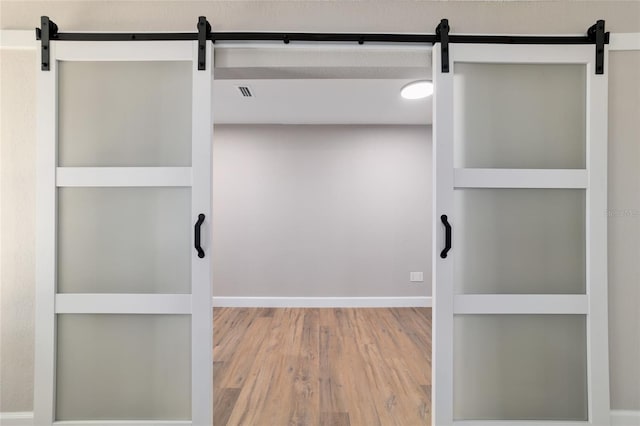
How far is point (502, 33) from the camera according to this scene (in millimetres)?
1545

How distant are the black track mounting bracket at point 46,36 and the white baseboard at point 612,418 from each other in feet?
5.66

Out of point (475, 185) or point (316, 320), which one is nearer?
point (475, 185)

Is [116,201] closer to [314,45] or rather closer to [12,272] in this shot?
[12,272]

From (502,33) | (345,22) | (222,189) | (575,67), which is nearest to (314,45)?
(345,22)

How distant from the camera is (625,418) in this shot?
151 cm

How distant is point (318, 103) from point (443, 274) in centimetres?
233

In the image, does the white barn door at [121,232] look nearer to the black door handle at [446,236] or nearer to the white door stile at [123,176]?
the white door stile at [123,176]

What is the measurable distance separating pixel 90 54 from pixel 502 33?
2047mm

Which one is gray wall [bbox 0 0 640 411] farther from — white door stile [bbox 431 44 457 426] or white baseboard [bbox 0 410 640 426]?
white door stile [bbox 431 44 457 426]

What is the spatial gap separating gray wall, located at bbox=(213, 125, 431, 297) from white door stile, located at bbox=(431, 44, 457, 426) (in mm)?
2454

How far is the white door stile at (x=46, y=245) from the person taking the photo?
4.90ft

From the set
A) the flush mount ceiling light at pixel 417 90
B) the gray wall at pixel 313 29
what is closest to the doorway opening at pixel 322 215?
the flush mount ceiling light at pixel 417 90

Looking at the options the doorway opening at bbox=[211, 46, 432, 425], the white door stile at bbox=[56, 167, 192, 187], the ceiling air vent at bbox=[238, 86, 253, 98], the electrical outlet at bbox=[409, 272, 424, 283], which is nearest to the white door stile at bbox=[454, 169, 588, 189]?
the white door stile at bbox=[56, 167, 192, 187]

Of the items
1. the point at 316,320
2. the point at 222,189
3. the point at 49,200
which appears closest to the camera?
the point at 49,200
